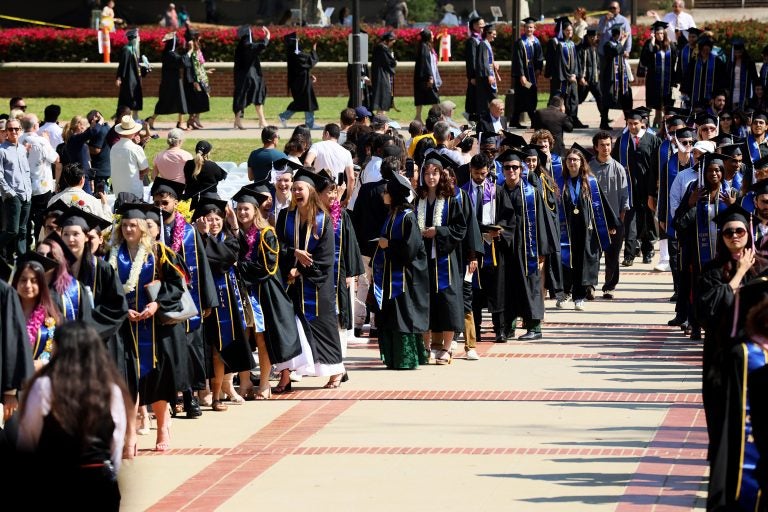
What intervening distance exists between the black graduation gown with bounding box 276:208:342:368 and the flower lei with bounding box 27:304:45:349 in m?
3.65

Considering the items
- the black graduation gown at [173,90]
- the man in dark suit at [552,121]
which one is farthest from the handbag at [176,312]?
the black graduation gown at [173,90]

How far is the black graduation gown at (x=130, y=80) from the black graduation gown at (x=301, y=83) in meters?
2.75

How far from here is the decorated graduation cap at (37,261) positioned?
32.8 feet

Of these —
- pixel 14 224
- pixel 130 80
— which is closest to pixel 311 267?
pixel 14 224

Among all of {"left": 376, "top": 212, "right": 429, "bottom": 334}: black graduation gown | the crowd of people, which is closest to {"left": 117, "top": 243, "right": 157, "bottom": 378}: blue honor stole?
the crowd of people

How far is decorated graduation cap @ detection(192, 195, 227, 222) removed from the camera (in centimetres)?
1294

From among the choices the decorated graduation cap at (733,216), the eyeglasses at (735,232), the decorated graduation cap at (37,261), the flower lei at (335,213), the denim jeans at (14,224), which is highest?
the decorated graduation cap at (733,216)

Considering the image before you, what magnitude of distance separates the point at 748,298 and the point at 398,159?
7479mm

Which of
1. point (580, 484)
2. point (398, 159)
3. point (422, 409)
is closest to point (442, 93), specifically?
point (398, 159)

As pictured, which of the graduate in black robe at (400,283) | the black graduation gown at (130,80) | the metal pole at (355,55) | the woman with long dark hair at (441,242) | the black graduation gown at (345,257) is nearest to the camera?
the black graduation gown at (345,257)

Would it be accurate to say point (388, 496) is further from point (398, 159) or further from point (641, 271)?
point (641, 271)

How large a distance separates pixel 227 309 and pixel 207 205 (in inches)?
31.4

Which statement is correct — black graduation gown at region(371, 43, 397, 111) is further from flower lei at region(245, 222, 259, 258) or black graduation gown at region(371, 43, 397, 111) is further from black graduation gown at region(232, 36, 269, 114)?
flower lei at region(245, 222, 259, 258)

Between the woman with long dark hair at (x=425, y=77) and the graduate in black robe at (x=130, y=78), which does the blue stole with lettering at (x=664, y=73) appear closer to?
the woman with long dark hair at (x=425, y=77)
